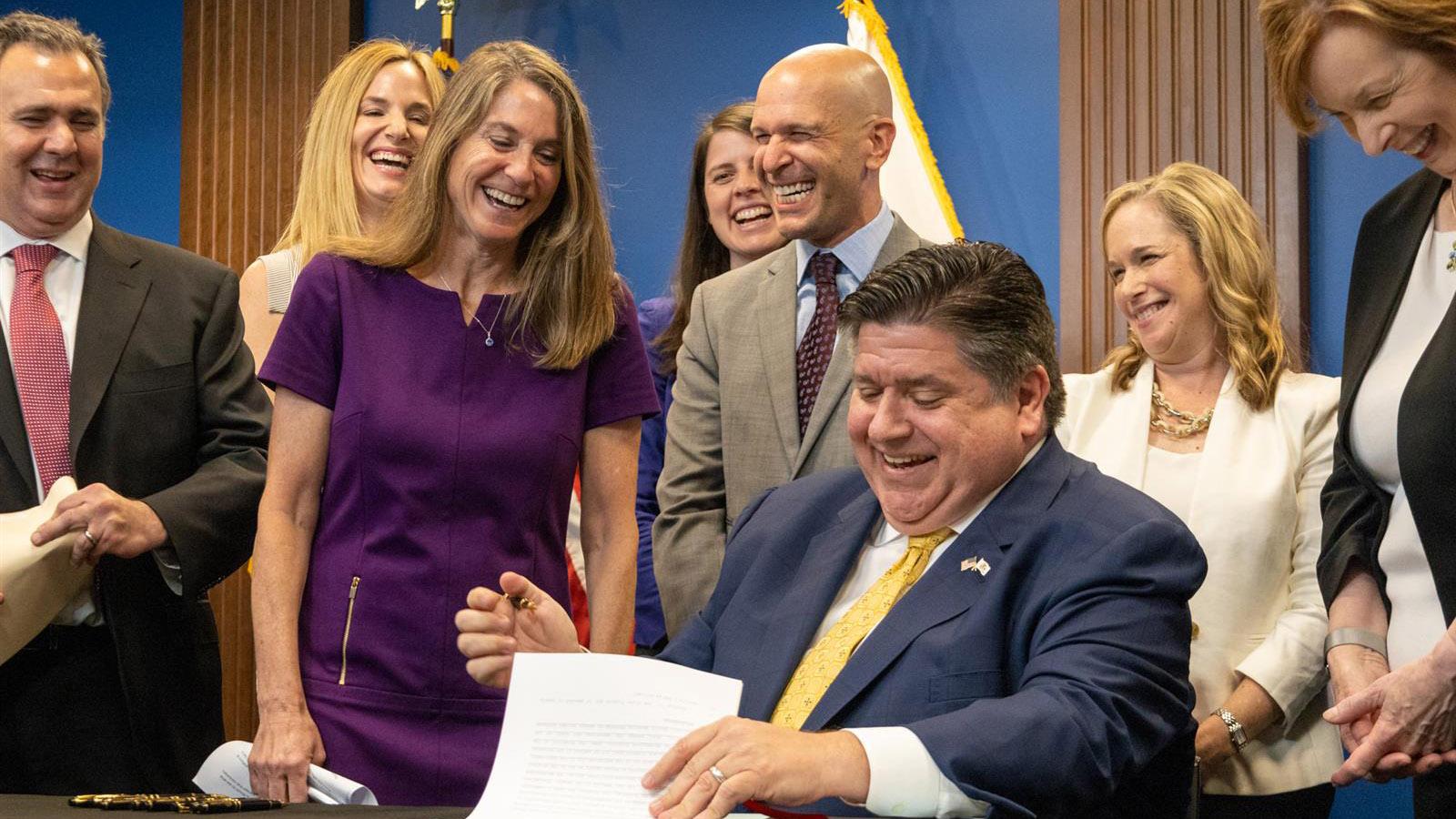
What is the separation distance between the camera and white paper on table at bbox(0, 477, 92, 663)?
2.61 m

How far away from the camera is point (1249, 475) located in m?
3.01

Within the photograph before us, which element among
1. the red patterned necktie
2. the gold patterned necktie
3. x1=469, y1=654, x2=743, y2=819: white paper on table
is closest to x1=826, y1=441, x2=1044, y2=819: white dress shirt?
x1=469, y1=654, x2=743, y2=819: white paper on table

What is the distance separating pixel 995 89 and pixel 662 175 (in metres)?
1.14

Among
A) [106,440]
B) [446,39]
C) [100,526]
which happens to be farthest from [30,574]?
[446,39]

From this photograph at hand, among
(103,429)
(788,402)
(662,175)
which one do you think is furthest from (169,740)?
(662,175)

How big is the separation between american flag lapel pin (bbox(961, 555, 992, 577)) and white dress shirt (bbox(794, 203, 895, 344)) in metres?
1.11

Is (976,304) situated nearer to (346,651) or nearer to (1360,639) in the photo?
(1360,639)

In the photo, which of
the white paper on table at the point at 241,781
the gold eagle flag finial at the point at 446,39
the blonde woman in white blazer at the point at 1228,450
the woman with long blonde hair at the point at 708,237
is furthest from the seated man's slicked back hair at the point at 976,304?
the gold eagle flag finial at the point at 446,39

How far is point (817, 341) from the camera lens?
3076mm

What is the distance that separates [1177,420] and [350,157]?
78.5 inches

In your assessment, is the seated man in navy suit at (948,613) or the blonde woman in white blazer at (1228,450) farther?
the blonde woman in white blazer at (1228,450)

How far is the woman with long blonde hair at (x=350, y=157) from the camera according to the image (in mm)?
3695

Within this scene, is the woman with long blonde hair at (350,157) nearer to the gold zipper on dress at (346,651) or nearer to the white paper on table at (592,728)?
the gold zipper on dress at (346,651)

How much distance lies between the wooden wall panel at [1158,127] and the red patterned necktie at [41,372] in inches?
94.4
